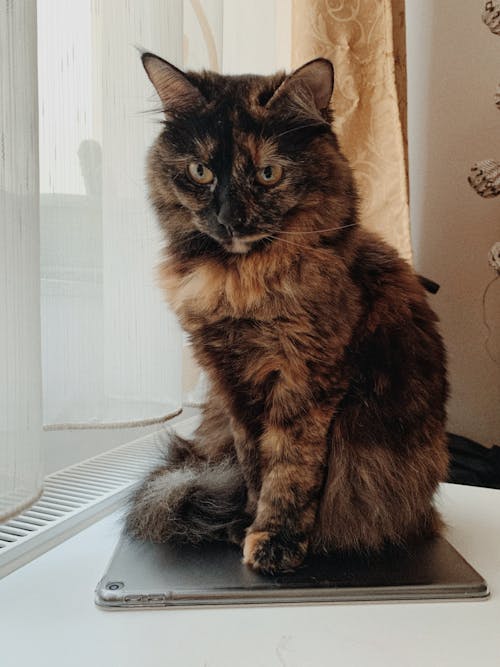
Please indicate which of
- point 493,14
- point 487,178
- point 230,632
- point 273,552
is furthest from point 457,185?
point 230,632

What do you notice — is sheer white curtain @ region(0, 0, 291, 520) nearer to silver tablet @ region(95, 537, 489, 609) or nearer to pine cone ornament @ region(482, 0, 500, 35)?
silver tablet @ region(95, 537, 489, 609)

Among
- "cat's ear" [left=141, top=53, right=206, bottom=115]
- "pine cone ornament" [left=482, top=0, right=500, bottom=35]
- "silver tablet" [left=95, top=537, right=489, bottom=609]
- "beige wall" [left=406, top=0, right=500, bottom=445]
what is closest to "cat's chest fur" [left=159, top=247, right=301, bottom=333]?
"cat's ear" [left=141, top=53, right=206, bottom=115]

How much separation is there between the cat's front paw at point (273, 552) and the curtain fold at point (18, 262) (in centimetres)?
28

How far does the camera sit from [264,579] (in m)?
0.77

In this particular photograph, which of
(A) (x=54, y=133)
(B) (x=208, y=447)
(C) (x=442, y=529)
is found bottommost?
(C) (x=442, y=529)

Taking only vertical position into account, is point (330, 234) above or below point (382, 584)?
above

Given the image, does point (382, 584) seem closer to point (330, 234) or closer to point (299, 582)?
point (299, 582)

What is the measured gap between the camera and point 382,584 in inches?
30.3

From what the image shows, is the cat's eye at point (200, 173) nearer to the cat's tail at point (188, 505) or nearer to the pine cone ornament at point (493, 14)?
the cat's tail at point (188, 505)

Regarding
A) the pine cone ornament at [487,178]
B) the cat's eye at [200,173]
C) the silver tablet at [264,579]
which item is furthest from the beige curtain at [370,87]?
the silver tablet at [264,579]

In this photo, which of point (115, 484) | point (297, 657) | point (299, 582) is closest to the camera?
point (297, 657)

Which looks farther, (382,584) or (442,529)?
(442,529)

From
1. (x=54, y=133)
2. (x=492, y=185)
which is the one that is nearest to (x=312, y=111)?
(x=54, y=133)

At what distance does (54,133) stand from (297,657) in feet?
2.41
